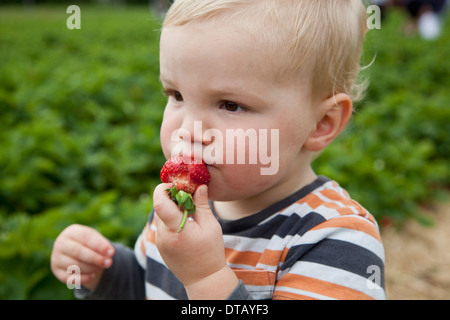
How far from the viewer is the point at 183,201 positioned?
114 cm

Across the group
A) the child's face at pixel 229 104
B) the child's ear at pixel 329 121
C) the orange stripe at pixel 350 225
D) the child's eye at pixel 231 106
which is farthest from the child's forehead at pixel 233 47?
the orange stripe at pixel 350 225

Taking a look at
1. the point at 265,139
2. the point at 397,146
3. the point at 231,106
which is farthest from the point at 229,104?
the point at 397,146

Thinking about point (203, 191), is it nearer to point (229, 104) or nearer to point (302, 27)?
point (229, 104)

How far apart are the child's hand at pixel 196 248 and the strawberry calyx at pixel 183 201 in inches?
0.6

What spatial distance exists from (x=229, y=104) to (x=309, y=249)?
478 millimetres

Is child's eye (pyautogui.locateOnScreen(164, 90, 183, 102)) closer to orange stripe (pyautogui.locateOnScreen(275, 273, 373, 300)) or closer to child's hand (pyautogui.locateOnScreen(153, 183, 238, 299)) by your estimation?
child's hand (pyautogui.locateOnScreen(153, 183, 238, 299))

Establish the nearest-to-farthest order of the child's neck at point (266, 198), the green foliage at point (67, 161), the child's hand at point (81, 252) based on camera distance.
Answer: the child's neck at point (266, 198) → the child's hand at point (81, 252) → the green foliage at point (67, 161)

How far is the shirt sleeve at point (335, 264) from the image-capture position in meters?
1.22

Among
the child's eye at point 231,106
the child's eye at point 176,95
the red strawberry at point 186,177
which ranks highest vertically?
the child's eye at point 176,95

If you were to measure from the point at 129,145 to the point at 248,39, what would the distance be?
8.84 feet

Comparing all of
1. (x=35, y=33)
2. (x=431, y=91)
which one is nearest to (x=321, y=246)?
(x=431, y=91)

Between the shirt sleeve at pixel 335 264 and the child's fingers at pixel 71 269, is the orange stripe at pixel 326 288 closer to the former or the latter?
the shirt sleeve at pixel 335 264
